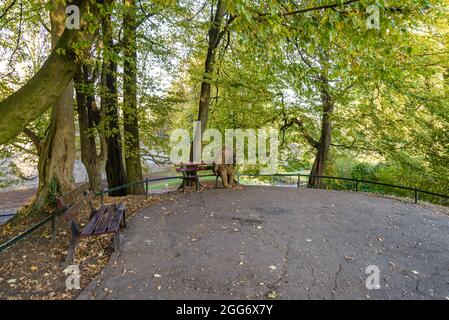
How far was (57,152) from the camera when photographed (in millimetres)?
→ 6805

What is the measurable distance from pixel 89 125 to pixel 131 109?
5.30ft

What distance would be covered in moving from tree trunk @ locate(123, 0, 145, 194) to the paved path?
13.0ft

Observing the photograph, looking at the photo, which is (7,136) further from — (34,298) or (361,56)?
(361,56)

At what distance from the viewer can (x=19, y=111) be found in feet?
14.5

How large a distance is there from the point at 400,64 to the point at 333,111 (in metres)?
4.51

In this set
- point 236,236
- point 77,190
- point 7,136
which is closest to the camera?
point 7,136

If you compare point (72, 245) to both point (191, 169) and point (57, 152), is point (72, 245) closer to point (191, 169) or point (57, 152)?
point (57, 152)

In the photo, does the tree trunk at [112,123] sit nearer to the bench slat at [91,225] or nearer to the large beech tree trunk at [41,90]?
the large beech tree trunk at [41,90]

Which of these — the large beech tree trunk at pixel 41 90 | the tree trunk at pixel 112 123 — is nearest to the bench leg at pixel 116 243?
the large beech tree trunk at pixel 41 90

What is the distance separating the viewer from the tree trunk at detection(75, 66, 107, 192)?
8.61 m

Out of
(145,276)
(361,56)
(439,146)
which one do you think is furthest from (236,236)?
(439,146)

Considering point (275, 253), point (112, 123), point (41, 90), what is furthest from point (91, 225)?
point (112, 123)

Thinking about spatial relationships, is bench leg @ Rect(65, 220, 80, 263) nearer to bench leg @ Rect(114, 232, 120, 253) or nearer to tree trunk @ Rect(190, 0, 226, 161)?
bench leg @ Rect(114, 232, 120, 253)

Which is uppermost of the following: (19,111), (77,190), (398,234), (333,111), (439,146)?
(333,111)
